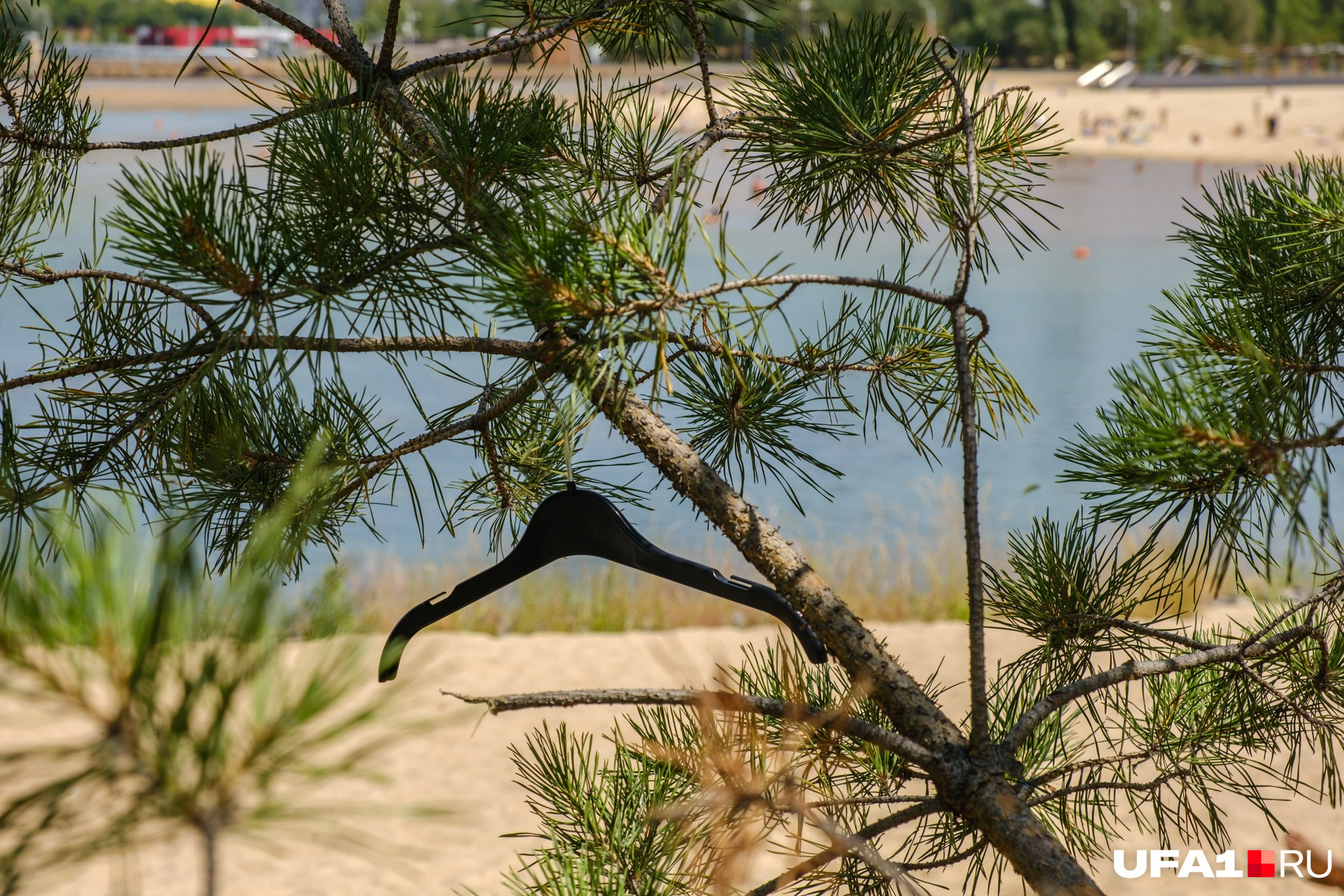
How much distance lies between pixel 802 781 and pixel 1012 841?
0.41 feet

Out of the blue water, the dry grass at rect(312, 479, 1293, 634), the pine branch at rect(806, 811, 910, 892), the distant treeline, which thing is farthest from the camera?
the distant treeline

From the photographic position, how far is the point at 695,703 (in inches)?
A: 19.4

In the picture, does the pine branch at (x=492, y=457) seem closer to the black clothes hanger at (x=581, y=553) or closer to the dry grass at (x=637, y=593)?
the black clothes hanger at (x=581, y=553)

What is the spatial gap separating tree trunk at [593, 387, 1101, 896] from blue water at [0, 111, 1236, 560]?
1.40 m

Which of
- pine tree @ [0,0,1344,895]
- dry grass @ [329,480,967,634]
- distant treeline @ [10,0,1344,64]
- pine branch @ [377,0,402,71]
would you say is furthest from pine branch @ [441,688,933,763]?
distant treeline @ [10,0,1344,64]

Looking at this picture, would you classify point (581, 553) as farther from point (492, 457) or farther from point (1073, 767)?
point (1073, 767)

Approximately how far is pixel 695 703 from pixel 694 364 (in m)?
0.30

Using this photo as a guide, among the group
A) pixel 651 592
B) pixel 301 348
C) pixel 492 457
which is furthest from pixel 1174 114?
pixel 301 348

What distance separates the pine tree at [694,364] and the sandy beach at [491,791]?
0.87 metres

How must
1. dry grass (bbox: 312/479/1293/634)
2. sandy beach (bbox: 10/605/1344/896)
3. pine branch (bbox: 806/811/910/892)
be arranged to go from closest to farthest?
pine branch (bbox: 806/811/910/892)
sandy beach (bbox: 10/605/1344/896)
dry grass (bbox: 312/479/1293/634)

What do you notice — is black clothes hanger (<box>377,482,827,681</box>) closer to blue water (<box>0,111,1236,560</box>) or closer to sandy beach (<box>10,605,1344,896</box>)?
sandy beach (<box>10,605,1344,896</box>)

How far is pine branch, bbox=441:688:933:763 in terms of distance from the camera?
498 mm

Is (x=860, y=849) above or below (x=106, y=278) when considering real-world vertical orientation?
below

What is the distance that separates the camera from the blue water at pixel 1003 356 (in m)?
4.52
